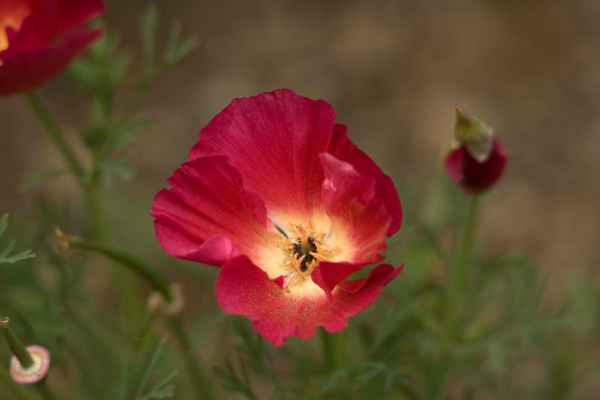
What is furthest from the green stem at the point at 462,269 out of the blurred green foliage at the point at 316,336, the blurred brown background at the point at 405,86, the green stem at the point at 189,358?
the blurred brown background at the point at 405,86

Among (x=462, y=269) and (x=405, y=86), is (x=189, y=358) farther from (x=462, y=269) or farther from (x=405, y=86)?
(x=405, y=86)

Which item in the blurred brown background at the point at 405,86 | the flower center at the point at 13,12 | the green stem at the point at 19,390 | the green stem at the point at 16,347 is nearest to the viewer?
the green stem at the point at 16,347

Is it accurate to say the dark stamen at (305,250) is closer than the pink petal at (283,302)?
No

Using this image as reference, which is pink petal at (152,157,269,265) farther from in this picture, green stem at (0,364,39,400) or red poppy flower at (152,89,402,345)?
green stem at (0,364,39,400)

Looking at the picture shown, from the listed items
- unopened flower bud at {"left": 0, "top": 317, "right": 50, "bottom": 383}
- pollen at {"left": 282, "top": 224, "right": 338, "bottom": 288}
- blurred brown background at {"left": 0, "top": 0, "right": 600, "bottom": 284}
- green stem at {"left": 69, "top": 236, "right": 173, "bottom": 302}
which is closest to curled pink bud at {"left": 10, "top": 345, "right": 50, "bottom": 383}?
unopened flower bud at {"left": 0, "top": 317, "right": 50, "bottom": 383}

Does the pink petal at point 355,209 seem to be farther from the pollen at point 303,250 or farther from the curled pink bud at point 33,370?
the curled pink bud at point 33,370

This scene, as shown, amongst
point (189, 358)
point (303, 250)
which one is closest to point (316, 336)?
→ point (189, 358)
